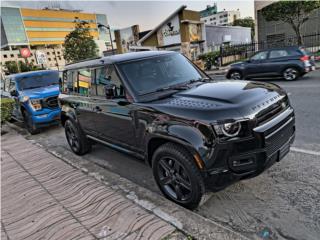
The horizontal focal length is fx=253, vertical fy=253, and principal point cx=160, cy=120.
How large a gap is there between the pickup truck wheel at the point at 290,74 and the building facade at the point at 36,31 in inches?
3594

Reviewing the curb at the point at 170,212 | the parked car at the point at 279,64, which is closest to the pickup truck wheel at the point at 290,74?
the parked car at the point at 279,64

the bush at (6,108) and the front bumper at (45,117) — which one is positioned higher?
the bush at (6,108)

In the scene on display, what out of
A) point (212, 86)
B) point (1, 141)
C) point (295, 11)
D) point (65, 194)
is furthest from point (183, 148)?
point (295, 11)

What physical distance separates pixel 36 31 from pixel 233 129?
123 meters

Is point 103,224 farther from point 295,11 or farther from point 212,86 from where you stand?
point 295,11

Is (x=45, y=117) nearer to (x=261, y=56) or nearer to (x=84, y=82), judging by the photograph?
(x=84, y=82)

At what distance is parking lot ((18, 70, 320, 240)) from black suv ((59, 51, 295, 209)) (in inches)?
18.6

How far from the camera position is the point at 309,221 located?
261 cm

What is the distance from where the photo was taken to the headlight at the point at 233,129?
2477 mm

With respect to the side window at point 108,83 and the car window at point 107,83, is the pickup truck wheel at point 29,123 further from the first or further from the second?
the side window at point 108,83

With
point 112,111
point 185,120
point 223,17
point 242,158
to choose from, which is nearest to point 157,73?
point 112,111

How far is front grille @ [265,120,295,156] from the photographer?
8.58 feet

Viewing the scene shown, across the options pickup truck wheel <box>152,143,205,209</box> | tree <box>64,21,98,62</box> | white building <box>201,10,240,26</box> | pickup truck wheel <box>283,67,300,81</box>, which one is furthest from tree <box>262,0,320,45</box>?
white building <box>201,10,240,26</box>

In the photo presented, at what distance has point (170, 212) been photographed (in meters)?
2.83
